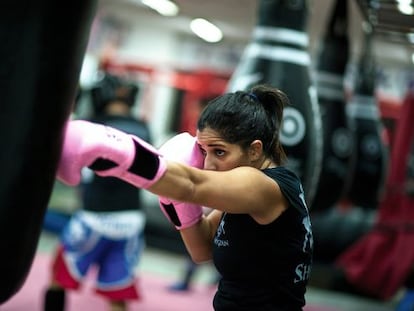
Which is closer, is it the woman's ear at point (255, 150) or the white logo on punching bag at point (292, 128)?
the woman's ear at point (255, 150)

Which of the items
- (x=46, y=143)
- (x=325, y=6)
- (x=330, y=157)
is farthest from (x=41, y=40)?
(x=325, y=6)

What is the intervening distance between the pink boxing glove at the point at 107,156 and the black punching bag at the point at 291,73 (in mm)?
1045

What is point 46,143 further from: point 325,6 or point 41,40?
point 325,6

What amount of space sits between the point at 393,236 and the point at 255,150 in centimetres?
284

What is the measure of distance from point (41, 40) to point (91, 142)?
0.56ft

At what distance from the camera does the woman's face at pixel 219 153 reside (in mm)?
1272

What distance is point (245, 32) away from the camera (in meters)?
5.98

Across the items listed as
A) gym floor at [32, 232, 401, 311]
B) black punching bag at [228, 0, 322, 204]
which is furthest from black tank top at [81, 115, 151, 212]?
gym floor at [32, 232, 401, 311]

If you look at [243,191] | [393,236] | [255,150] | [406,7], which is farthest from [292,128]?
[393,236]

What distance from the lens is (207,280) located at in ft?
17.5

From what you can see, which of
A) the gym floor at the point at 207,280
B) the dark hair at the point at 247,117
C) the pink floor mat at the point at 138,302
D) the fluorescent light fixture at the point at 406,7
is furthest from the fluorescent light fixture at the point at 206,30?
the dark hair at the point at 247,117

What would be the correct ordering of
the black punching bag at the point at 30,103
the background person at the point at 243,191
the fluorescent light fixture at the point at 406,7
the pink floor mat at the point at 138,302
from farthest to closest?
1. the pink floor mat at the point at 138,302
2. the fluorescent light fixture at the point at 406,7
3. the background person at the point at 243,191
4. the black punching bag at the point at 30,103

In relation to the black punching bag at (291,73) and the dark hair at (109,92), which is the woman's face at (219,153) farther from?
the dark hair at (109,92)

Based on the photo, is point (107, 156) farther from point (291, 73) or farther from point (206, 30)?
point (206, 30)
